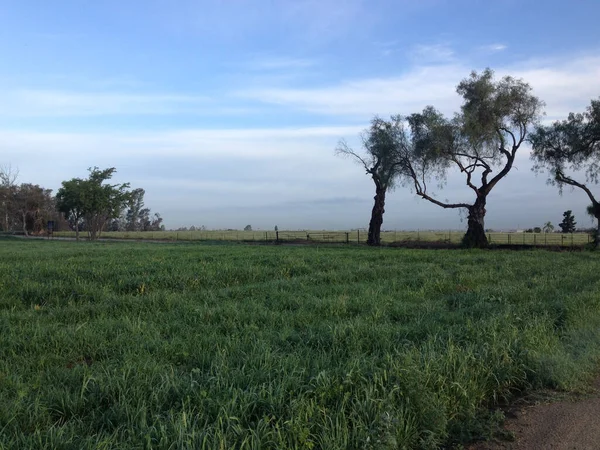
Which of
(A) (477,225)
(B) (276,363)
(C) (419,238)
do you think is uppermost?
(A) (477,225)

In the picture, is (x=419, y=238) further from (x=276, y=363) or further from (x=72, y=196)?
(x=276, y=363)

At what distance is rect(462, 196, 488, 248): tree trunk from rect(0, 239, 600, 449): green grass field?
932 inches

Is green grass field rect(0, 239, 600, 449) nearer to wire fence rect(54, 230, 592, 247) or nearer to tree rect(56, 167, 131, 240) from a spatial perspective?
wire fence rect(54, 230, 592, 247)

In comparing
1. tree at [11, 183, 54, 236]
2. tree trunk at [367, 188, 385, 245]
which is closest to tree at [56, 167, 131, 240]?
tree at [11, 183, 54, 236]

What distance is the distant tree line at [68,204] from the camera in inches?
2309

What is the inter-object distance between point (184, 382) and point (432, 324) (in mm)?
4170

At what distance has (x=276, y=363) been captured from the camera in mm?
4953

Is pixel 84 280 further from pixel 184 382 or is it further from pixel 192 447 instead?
pixel 192 447

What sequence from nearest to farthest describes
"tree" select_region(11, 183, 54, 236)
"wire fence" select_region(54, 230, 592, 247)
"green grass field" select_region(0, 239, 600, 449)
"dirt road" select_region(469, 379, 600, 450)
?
"green grass field" select_region(0, 239, 600, 449), "dirt road" select_region(469, 379, 600, 450), "wire fence" select_region(54, 230, 592, 247), "tree" select_region(11, 183, 54, 236)

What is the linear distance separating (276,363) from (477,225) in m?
31.4

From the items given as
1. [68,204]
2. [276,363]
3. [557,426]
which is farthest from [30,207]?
[557,426]

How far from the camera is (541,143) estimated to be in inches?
1260

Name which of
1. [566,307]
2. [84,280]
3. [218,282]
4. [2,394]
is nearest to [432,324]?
[566,307]

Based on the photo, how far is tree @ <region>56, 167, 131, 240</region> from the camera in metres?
58.0
